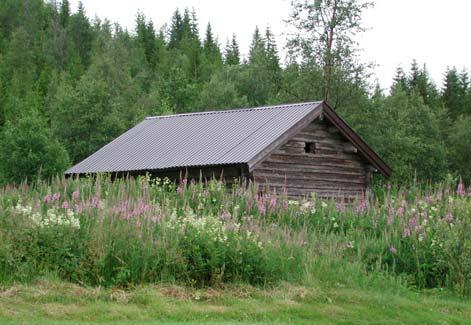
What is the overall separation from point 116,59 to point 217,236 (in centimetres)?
6853

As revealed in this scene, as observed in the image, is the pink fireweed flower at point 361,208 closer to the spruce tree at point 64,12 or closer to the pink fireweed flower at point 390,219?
the pink fireweed flower at point 390,219

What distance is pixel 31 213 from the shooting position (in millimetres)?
13375

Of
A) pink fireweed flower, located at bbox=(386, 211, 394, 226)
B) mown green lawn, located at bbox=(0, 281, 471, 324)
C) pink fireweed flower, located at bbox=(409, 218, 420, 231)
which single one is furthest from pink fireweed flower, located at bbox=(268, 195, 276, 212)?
mown green lawn, located at bbox=(0, 281, 471, 324)

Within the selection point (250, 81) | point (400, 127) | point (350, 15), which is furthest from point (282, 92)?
point (250, 81)

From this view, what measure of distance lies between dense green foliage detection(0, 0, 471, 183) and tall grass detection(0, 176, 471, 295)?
1250 centimetres

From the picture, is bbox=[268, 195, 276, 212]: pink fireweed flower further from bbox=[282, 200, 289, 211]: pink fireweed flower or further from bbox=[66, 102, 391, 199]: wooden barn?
bbox=[66, 102, 391, 199]: wooden barn

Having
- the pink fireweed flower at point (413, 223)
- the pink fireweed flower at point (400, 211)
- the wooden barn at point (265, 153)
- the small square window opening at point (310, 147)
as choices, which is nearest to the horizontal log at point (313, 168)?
the wooden barn at point (265, 153)

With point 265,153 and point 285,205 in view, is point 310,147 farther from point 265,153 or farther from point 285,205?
point 285,205

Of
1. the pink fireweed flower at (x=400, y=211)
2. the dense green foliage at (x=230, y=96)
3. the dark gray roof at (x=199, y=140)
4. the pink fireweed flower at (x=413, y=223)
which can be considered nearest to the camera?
the pink fireweed flower at (x=413, y=223)

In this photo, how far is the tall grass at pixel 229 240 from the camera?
1252cm

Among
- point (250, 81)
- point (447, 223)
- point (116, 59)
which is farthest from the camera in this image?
point (116, 59)

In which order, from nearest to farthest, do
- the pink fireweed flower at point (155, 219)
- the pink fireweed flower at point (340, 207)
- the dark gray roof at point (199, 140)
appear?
1. the pink fireweed flower at point (155, 219)
2. the pink fireweed flower at point (340, 207)
3. the dark gray roof at point (199, 140)

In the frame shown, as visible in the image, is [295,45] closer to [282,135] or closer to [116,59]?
[282,135]

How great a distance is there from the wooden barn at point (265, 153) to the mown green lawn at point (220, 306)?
38.3 feet
